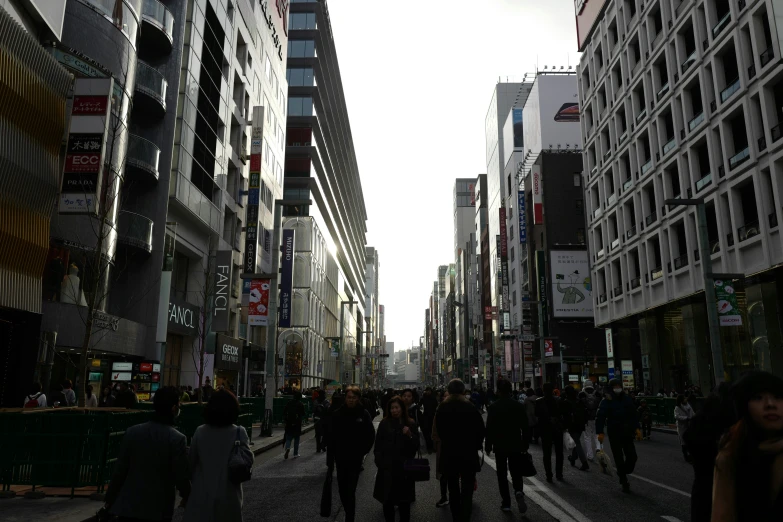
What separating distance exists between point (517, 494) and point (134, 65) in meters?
24.8

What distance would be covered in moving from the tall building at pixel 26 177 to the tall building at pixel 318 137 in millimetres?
34132

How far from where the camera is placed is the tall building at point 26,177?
18125 mm

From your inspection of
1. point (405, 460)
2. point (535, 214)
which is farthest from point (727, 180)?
point (535, 214)

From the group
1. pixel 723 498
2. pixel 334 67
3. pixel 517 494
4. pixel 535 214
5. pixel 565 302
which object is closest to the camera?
pixel 723 498

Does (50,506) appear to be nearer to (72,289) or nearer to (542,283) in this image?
(72,289)

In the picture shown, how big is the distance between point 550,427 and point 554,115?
6959cm

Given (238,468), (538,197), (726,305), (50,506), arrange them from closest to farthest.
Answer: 1. (238,468)
2. (50,506)
3. (726,305)
4. (538,197)

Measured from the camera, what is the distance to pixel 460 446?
736cm

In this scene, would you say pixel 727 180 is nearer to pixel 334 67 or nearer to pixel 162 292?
pixel 162 292

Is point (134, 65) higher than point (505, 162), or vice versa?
point (505, 162)

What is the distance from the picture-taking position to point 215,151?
35.6m

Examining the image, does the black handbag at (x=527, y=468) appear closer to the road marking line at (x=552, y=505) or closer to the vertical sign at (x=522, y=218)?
the road marking line at (x=552, y=505)

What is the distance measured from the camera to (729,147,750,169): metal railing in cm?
2853

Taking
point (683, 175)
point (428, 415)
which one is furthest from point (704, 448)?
point (683, 175)
